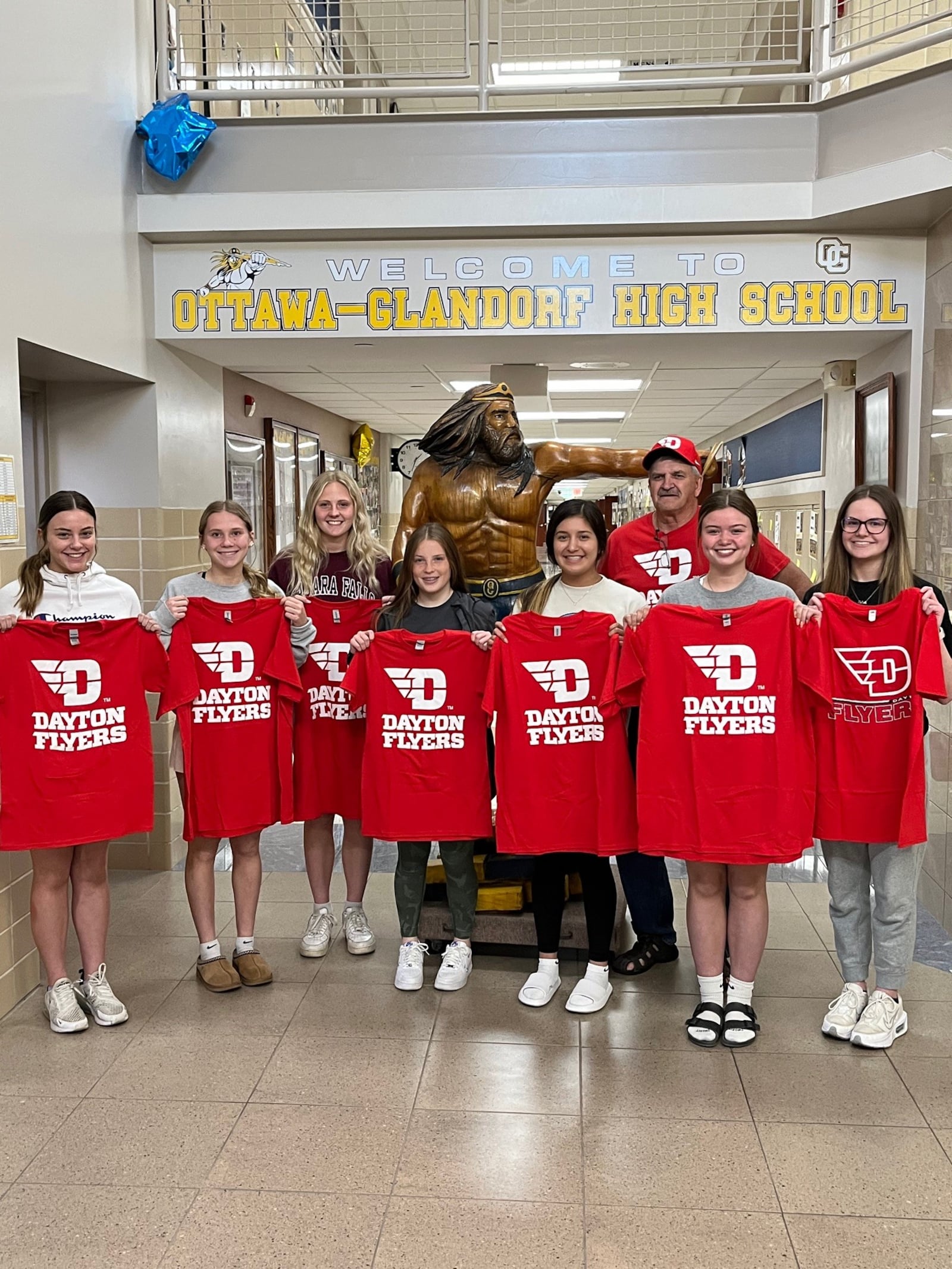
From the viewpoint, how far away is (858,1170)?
2641 mm

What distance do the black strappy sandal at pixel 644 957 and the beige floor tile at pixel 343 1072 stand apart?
32.6 inches

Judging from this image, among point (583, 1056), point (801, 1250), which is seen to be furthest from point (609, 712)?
point (801, 1250)

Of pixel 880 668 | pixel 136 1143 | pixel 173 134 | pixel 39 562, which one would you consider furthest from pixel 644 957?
pixel 173 134

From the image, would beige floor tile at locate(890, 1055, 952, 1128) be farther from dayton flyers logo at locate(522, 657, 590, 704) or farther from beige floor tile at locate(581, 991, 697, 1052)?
dayton flyers logo at locate(522, 657, 590, 704)

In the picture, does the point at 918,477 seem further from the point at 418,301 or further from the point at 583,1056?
the point at 583,1056

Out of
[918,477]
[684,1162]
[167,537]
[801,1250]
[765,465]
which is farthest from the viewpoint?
[765,465]

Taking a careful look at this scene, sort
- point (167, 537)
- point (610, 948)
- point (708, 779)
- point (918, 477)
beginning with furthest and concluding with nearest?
1. point (167, 537)
2. point (918, 477)
3. point (610, 948)
4. point (708, 779)

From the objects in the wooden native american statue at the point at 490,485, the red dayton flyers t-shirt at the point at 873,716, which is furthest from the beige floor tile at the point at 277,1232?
the wooden native american statue at the point at 490,485

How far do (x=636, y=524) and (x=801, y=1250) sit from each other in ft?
7.20

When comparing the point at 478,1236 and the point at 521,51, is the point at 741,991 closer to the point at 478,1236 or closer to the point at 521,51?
the point at 478,1236

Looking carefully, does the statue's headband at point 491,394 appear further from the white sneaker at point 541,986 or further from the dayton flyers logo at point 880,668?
the white sneaker at point 541,986

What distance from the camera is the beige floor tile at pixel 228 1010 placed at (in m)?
3.42

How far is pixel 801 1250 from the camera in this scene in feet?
7.68

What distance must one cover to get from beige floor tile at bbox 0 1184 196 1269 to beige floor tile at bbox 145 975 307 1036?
2.74 ft
